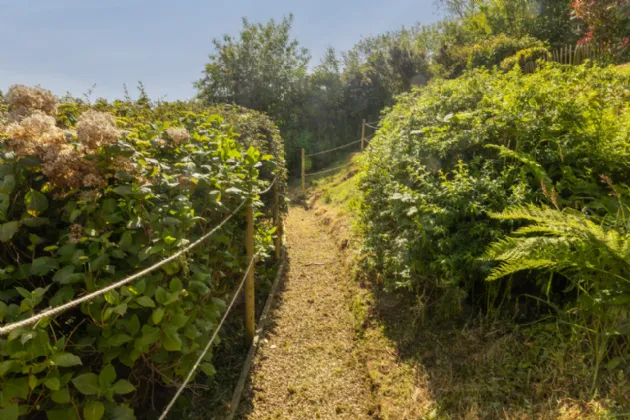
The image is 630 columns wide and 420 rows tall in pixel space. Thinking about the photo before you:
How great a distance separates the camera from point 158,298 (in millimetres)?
1850

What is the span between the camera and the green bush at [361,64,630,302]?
3066 mm

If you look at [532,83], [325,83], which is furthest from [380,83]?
[532,83]

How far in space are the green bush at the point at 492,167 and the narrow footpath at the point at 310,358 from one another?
87 centimetres

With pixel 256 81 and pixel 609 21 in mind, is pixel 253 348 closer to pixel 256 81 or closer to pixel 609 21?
pixel 609 21

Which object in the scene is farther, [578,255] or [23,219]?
[578,255]

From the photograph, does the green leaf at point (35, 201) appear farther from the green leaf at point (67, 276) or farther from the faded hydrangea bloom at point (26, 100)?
the faded hydrangea bloom at point (26, 100)

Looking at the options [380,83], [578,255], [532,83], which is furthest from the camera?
[380,83]

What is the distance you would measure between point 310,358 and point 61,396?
2507 millimetres

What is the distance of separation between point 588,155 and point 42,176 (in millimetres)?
3999

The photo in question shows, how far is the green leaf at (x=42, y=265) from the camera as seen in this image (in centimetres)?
165

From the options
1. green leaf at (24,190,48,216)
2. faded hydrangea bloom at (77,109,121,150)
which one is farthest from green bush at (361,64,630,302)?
green leaf at (24,190,48,216)

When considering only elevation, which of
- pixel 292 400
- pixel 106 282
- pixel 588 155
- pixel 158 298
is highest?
pixel 588 155

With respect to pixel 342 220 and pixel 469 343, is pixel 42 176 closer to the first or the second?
pixel 469 343

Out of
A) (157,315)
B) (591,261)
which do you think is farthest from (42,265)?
(591,261)
